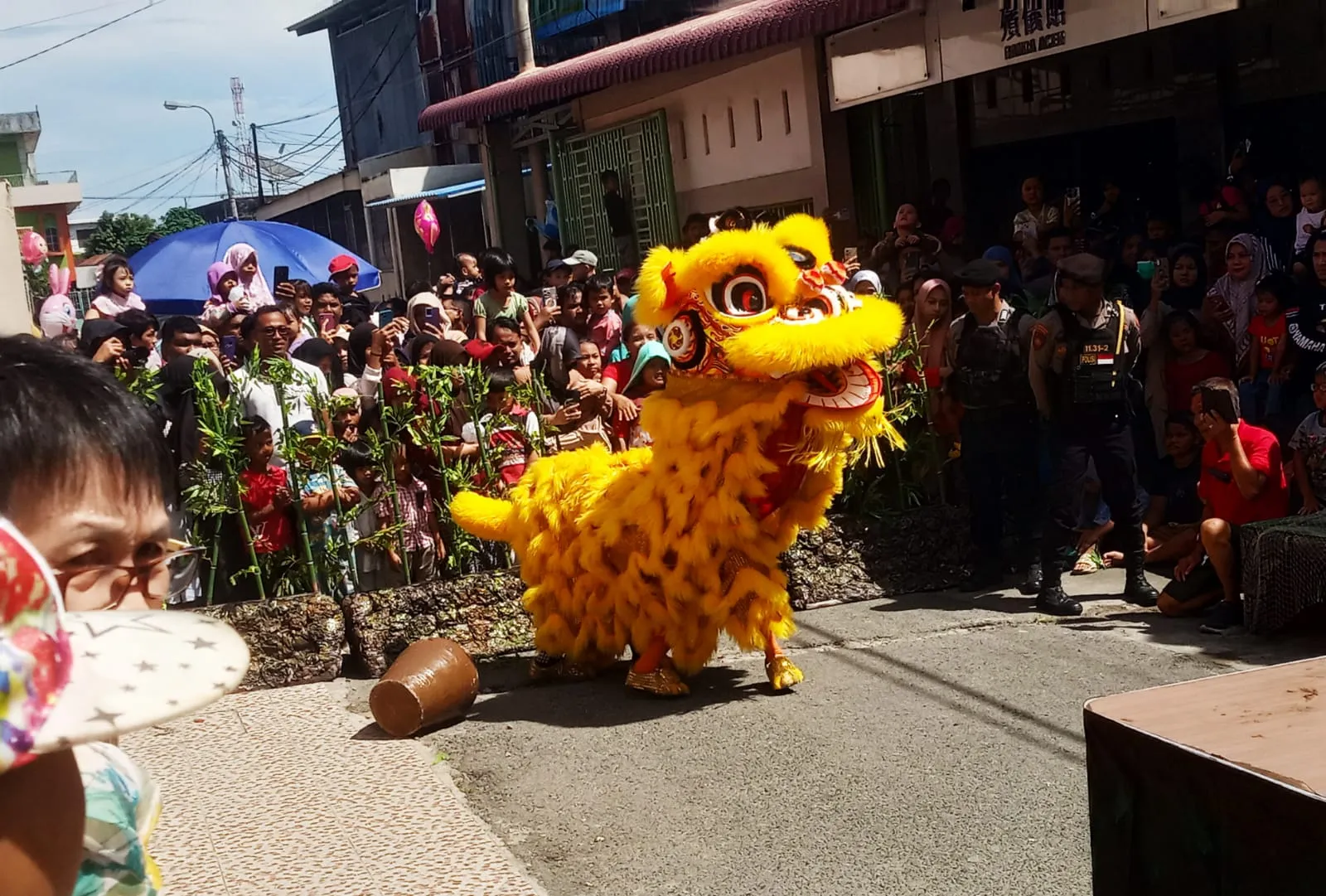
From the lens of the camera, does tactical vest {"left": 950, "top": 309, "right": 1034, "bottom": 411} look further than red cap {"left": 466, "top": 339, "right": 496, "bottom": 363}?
No

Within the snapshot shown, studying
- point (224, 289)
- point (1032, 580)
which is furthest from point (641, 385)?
point (224, 289)

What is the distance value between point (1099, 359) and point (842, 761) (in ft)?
8.88

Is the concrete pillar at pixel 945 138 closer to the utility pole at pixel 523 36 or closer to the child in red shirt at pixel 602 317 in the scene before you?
the child in red shirt at pixel 602 317

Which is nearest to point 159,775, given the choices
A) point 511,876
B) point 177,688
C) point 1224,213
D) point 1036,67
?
point 511,876

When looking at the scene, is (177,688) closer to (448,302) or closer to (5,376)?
(5,376)

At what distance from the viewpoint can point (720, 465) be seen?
4980mm

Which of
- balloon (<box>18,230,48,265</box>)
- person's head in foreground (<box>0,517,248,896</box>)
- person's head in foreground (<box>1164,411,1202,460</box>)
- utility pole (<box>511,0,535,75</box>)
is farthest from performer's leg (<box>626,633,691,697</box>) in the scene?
utility pole (<box>511,0,535,75</box>)


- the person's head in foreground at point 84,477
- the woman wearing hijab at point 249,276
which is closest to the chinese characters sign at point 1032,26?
the woman wearing hijab at point 249,276

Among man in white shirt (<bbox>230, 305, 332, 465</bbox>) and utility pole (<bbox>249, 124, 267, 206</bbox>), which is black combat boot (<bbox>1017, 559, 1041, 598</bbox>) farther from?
utility pole (<bbox>249, 124, 267, 206</bbox>)

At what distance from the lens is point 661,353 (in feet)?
19.8

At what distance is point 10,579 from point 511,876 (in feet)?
10.1

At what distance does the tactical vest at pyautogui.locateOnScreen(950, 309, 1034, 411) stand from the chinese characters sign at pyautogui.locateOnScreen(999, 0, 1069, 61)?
8.44 ft

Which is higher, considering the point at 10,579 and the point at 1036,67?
the point at 1036,67

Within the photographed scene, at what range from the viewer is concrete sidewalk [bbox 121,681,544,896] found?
379cm
